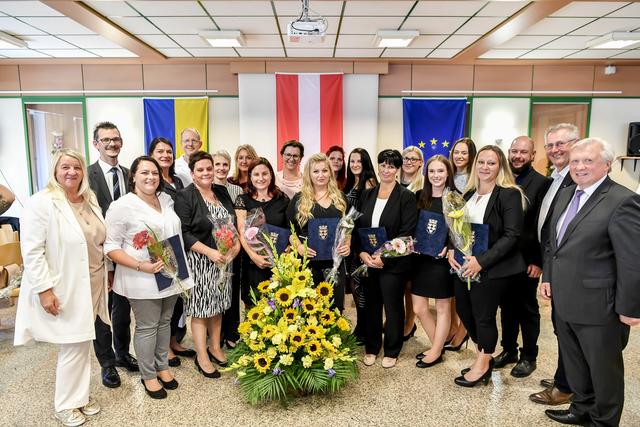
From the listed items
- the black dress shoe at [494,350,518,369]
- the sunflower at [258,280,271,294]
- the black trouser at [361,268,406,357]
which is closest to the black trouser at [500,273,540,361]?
the black dress shoe at [494,350,518,369]

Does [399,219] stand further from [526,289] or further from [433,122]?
[433,122]

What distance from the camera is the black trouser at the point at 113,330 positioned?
9.39 ft

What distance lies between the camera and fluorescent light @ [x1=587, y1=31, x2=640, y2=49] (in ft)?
17.9

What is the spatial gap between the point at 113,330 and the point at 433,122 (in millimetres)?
6043

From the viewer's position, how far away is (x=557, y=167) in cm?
284

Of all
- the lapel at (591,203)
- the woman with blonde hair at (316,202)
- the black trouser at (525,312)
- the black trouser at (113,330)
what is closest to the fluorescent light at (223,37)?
the woman with blonde hair at (316,202)

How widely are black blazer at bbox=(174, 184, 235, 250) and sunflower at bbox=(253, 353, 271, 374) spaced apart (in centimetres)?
85

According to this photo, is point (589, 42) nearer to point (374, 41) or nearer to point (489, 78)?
point (489, 78)

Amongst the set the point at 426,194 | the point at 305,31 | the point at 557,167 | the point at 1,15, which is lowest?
the point at 426,194

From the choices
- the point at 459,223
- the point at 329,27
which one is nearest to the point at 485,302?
the point at 459,223

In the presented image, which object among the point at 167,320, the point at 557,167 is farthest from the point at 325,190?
the point at 557,167

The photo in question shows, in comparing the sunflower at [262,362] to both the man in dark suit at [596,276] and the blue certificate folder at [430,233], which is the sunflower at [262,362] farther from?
the man in dark suit at [596,276]

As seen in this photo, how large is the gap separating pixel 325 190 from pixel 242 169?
3.81ft

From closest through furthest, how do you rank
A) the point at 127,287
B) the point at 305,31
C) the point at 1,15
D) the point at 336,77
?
Answer: the point at 127,287 < the point at 305,31 < the point at 1,15 < the point at 336,77
